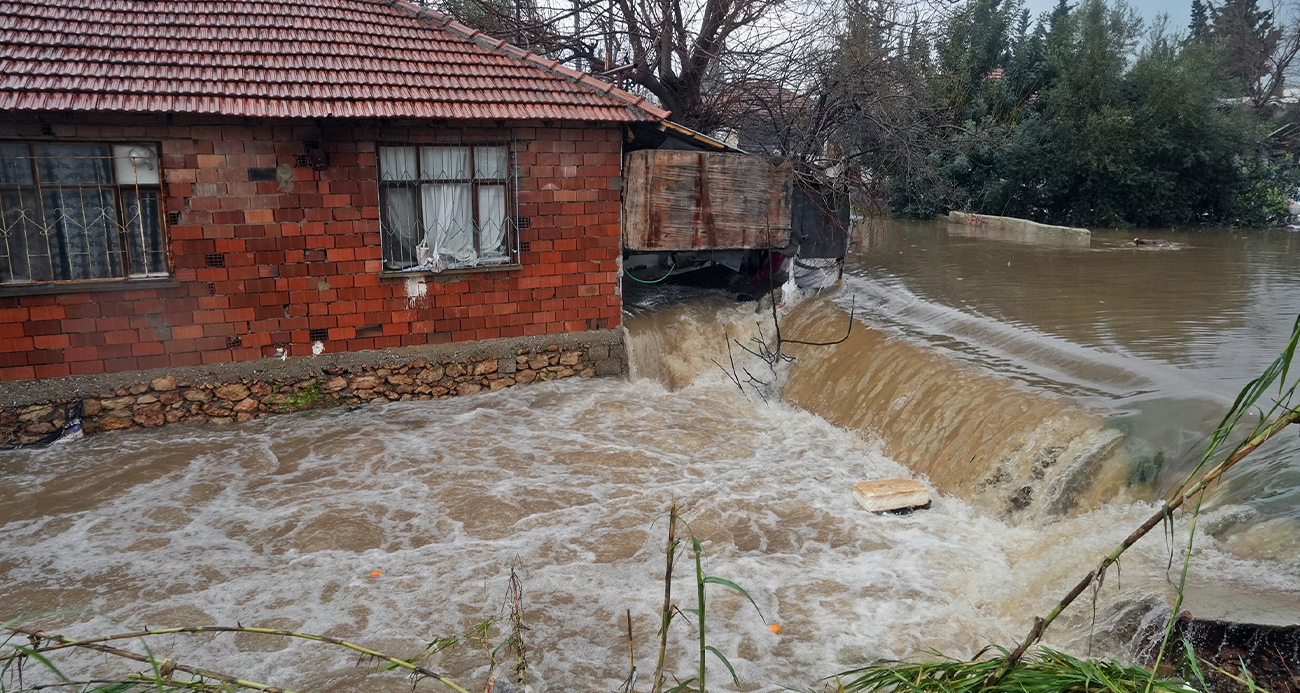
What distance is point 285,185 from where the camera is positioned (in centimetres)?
904

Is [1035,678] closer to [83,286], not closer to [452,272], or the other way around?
[452,272]

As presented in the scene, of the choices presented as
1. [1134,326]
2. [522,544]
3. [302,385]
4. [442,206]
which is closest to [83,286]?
[302,385]

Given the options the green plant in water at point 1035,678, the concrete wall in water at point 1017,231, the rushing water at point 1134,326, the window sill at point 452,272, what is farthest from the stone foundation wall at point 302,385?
the concrete wall in water at point 1017,231

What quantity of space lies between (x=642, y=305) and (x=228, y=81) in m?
5.78

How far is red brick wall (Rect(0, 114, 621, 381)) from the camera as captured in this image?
8516 millimetres

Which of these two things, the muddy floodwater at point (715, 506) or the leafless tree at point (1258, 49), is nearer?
the muddy floodwater at point (715, 506)

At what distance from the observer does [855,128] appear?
12.7m

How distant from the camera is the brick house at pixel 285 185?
8.27 meters

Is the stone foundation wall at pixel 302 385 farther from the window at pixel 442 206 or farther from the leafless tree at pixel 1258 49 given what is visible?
the leafless tree at pixel 1258 49

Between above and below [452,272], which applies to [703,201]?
above

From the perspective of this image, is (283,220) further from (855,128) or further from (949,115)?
(949,115)

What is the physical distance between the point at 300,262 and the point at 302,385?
137 centimetres

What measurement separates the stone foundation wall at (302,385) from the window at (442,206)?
1122mm

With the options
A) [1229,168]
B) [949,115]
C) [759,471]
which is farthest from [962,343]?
[1229,168]
